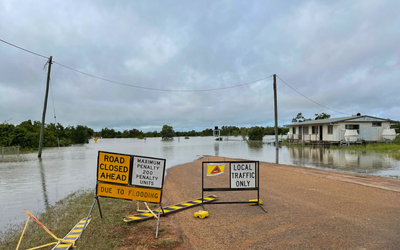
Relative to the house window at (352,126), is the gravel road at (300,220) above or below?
below

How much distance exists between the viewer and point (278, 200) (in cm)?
739

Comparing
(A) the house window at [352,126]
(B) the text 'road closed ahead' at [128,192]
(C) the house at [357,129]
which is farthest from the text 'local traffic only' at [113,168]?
(A) the house window at [352,126]

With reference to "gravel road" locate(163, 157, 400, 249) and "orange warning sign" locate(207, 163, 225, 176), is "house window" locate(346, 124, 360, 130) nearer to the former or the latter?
"gravel road" locate(163, 157, 400, 249)

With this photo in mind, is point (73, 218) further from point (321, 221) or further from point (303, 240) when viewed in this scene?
point (321, 221)

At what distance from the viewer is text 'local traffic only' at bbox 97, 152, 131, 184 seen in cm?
581

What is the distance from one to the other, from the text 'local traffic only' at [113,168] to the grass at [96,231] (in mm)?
973

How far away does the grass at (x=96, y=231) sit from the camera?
454 cm

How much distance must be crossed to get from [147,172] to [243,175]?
2.70 metres

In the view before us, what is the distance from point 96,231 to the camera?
5098 millimetres

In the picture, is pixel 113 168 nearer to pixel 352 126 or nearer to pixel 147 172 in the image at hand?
pixel 147 172

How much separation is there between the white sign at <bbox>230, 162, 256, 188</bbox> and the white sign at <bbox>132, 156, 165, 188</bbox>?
6.80ft

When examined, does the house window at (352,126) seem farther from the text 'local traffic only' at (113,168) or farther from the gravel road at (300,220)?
the text 'local traffic only' at (113,168)

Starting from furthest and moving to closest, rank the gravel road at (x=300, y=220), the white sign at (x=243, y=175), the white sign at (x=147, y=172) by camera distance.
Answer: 1. the white sign at (x=243, y=175)
2. the white sign at (x=147, y=172)
3. the gravel road at (x=300, y=220)

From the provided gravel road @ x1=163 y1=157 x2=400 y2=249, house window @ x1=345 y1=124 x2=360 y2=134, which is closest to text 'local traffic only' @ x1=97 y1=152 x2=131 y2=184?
gravel road @ x1=163 y1=157 x2=400 y2=249
